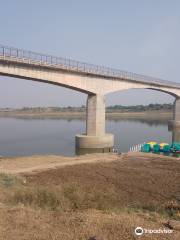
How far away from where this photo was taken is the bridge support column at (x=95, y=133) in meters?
35.4

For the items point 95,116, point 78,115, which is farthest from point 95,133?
point 78,115

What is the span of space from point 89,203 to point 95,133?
1049 inches

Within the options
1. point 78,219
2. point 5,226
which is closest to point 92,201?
point 78,219

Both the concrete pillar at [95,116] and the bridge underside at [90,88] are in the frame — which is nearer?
the bridge underside at [90,88]

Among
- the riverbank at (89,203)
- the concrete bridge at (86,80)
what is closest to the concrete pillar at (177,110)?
the concrete bridge at (86,80)

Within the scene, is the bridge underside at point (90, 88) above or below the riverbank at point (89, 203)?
above

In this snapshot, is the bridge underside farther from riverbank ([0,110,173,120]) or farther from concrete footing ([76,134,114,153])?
riverbank ([0,110,173,120])

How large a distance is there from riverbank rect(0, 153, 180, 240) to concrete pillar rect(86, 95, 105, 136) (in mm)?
16107

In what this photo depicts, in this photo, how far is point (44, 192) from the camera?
399 inches

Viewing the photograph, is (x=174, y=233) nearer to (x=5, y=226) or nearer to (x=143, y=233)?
(x=143, y=233)

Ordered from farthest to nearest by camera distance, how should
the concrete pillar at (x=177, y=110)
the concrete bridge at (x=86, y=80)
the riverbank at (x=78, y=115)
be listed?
the riverbank at (x=78, y=115), the concrete pillar at (x=177, y=110), the concrete bridge at (x=86, y=80)

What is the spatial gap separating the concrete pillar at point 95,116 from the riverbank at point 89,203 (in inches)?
634

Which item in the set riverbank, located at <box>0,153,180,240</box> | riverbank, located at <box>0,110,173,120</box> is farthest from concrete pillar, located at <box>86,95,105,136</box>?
riverbank, located at <box>0,110,173,120</box>

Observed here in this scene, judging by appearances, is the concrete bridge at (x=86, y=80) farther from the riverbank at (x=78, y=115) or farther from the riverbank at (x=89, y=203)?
the riverbank at (x=78, y=115)
